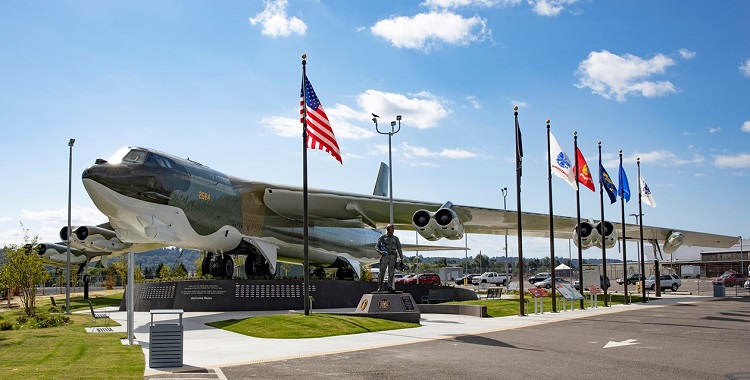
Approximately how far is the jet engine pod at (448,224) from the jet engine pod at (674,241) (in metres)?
16.9

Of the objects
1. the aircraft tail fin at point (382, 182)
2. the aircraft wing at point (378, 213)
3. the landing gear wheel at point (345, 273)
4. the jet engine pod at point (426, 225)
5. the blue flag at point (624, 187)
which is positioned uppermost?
the aircraft tail fin at point (382, 182)

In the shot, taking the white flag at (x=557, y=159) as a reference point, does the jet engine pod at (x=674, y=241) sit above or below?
below

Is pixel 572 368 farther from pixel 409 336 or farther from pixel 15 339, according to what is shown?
pixel 15 339

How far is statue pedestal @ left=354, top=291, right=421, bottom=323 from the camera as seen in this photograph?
1866 cm

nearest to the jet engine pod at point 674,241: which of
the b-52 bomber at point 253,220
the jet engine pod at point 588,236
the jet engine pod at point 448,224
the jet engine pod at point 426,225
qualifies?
the b-52 bomber at point 253,220

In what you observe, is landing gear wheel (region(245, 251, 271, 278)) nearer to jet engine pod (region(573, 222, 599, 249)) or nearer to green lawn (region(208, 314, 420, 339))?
green lawn (region(208, 314, 420, 339))

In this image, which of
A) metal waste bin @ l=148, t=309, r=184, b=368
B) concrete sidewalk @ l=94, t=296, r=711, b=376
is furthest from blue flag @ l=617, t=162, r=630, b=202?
metal waste bin @ l=148, t=309, r=184, b=368

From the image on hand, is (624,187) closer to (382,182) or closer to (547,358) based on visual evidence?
(382,182)

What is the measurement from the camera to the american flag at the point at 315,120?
20.5m

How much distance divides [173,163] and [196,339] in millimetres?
10046

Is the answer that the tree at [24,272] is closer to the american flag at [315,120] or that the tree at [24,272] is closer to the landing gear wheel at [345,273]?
the landing gear wheel at [345,273]

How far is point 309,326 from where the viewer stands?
16.2m

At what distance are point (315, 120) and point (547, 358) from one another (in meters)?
11.8

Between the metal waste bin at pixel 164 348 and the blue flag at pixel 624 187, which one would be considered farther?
the blue flag at pixel 624 187
